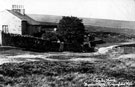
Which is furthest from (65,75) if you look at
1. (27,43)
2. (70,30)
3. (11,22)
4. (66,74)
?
(11,22)

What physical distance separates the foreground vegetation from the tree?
46.0ft

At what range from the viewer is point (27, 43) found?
3209 centimetres

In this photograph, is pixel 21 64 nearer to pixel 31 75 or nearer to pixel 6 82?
pixel 31 75

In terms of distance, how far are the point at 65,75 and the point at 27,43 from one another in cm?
1529

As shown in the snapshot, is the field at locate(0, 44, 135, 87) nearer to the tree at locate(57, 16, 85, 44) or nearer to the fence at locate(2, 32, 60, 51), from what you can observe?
the fence at locate(2, 32, 60, 51)

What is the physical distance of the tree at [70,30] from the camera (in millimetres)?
36375

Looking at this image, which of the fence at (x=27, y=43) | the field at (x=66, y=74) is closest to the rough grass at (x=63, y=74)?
the field at (x=66, y=74)

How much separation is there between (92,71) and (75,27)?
17.4 metres

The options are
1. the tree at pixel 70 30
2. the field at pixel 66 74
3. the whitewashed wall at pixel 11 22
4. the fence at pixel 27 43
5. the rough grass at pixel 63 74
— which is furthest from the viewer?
the whitewashed wall at pixel 11 22

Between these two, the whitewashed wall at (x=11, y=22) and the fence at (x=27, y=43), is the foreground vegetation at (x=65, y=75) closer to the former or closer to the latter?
the fence at (x=27, y=43)

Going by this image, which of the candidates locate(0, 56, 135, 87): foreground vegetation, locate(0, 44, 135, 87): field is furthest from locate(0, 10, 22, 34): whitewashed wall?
locate(0, 56, 135, 87): foreground vegetation

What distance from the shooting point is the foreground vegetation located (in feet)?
50.2

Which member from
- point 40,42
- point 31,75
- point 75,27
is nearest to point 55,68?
point 31,75

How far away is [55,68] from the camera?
65.8 ft
